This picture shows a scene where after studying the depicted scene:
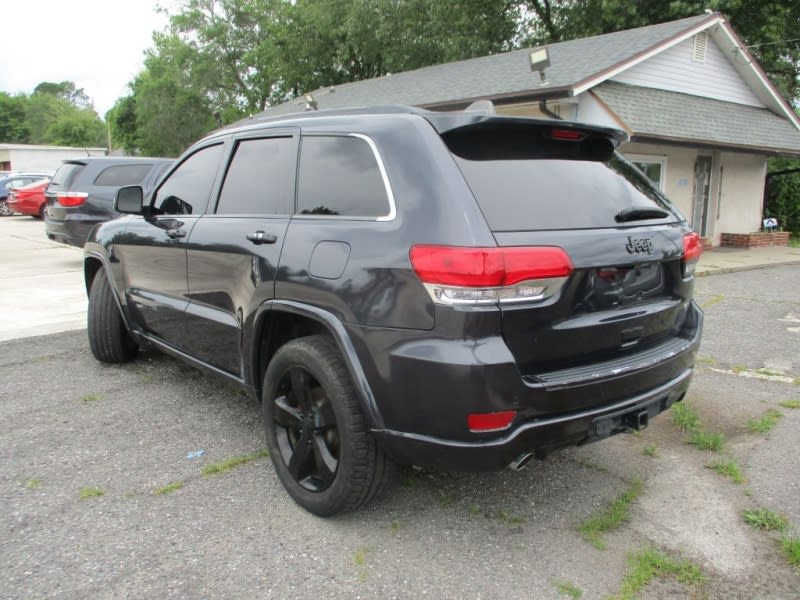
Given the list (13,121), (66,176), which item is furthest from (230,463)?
(13,121)

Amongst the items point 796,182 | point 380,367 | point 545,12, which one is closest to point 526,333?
point 380,367

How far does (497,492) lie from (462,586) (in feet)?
2.54

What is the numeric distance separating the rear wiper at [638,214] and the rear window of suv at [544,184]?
0.07 ft

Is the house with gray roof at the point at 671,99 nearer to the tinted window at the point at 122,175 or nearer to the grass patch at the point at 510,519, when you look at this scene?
the tinted window at the point at 122,175

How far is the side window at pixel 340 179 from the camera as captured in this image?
263cm

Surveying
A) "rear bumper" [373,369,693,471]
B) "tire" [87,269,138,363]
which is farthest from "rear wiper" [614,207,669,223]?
"tire" [87,269,138,363]

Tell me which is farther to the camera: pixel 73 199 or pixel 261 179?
pixel 73 199

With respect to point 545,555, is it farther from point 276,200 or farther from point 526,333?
point 276,200

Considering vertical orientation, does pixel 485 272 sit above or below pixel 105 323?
above

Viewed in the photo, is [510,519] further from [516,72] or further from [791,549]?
[516,72]

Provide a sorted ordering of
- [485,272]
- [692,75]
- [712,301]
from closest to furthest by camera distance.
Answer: [485,272] → [712,301] → [692,75]

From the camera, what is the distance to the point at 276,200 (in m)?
3.13

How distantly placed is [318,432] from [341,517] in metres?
0.42

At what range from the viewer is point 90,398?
172 inches
